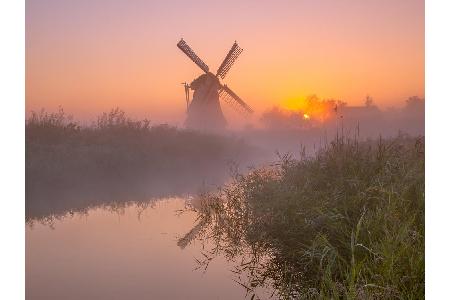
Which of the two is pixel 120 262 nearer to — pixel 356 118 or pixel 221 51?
pixel 221 51

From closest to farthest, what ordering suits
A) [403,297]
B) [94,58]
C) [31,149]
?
[403,297] < [94,58] < [31,149]

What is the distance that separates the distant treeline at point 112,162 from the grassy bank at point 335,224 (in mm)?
2460

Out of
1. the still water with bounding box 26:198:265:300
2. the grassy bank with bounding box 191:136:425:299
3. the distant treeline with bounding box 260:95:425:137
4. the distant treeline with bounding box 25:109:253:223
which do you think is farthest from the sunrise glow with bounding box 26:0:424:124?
the distant treeline with bounding box 25:109:253:223

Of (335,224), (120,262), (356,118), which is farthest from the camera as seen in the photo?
(120,262)

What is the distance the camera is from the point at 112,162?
9.38 metres

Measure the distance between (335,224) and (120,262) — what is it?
2225 millimetres

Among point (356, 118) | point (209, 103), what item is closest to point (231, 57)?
point (356, 118)

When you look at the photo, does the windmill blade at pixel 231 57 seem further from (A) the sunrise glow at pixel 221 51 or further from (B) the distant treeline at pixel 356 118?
(B) the distant treeline at pixel 356 118

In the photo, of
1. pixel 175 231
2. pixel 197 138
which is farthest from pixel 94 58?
pixel 197 138

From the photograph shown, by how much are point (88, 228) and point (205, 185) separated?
254 cm

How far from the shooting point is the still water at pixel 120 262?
455 centimetres

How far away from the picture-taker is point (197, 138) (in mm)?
8445

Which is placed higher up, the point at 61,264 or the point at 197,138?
the point at 197,138
